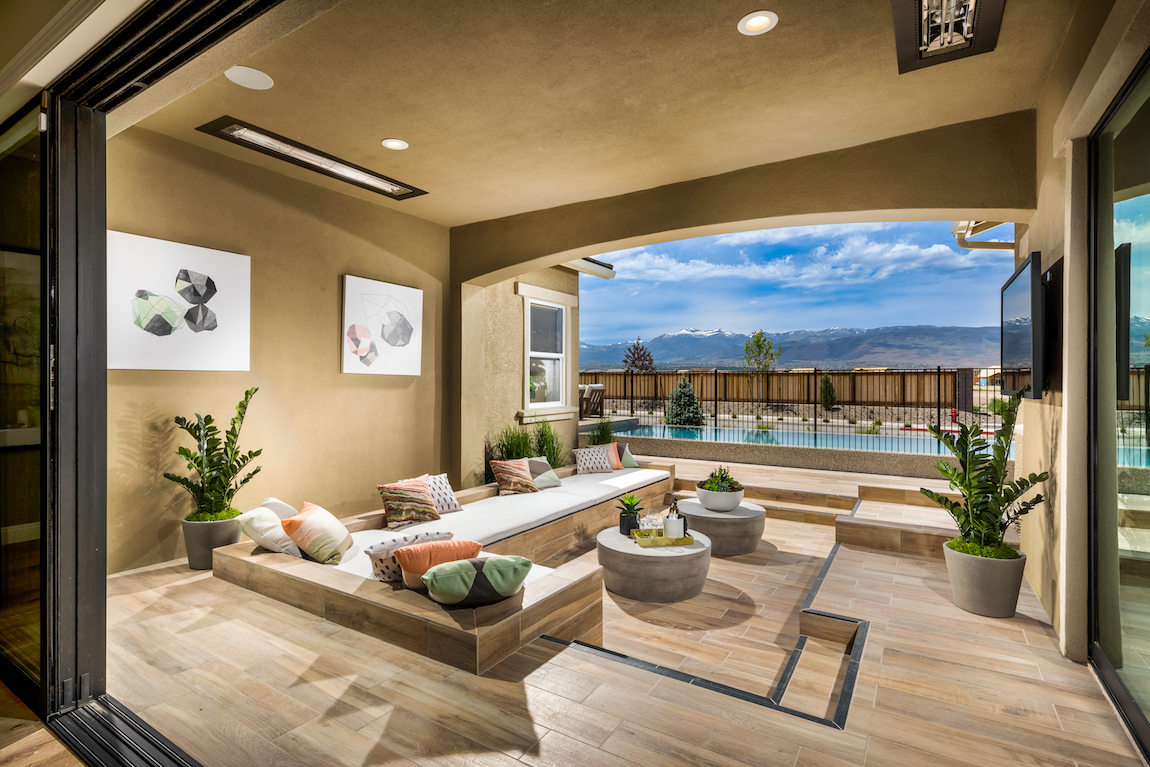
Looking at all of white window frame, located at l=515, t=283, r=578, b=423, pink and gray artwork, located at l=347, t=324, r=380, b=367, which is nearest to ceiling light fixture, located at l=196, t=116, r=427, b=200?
pink and gray artwork, located at l=347, t=324, r=380, b=367

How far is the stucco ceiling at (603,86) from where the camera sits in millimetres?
2373

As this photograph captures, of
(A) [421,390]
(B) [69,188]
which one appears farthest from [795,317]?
(B) [69,188]

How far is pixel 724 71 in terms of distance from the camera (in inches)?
109

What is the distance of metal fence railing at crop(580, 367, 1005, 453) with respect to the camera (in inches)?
323

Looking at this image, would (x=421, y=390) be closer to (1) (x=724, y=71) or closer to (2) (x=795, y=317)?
(1) (x=724, y=71)

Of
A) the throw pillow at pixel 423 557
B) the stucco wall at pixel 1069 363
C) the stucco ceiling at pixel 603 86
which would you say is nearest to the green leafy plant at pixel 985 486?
the stucco wall at pixel 1069 363

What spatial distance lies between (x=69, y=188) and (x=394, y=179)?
2556mm

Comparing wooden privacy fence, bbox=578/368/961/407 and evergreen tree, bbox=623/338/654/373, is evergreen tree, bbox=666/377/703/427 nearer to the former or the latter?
wooden privacy fence, bbox=578/368/961/407

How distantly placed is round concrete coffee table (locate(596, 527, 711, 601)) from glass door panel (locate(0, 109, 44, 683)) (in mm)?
3011

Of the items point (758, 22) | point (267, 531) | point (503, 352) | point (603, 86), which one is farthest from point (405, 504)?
point (758, 22)

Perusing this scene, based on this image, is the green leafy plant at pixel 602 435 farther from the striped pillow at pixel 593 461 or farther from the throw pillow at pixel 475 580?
the throw pillow at pixel 475 580

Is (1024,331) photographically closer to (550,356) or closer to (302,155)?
(302,155)

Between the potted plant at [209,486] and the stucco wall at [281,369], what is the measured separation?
219 mm

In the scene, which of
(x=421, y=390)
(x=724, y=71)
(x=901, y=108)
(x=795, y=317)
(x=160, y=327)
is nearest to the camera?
(x=724, y=71)
